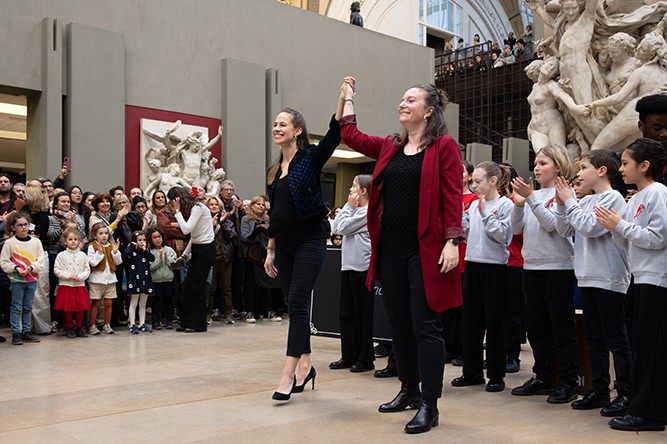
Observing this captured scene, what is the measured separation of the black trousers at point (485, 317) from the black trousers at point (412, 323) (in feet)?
3.08

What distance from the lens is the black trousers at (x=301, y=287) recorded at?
420cm

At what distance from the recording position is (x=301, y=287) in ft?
13.8

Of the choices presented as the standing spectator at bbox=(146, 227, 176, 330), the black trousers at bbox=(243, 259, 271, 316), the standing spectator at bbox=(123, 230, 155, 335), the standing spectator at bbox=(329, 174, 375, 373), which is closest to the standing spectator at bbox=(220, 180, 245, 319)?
the black trousers at bbox=(243, 259, 271, 316)

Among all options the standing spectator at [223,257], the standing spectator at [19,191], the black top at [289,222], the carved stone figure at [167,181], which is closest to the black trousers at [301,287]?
the black top at [289,222]

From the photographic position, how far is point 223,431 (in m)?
3.46

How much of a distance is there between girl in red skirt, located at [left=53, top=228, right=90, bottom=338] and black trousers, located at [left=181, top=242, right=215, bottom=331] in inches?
41.7

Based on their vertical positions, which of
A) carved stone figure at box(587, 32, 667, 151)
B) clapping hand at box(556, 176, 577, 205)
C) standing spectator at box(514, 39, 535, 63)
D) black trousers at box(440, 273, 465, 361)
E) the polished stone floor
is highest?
standing spectator at box(514, 39, 535, 63)

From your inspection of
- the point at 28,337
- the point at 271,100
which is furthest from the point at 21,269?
the point at 271,100

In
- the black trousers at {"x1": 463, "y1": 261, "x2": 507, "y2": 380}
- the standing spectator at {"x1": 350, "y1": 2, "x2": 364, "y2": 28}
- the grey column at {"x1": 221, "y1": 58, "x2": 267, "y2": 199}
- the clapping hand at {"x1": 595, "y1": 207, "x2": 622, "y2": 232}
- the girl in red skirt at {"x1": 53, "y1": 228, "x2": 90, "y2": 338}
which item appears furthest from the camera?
the standing spectator at {"x1": 350, "y1": 2, "x2": 364, "y2": 28}

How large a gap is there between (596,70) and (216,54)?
813cm

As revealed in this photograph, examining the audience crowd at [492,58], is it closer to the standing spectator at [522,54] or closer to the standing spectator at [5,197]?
the standing spectator at [522,54]

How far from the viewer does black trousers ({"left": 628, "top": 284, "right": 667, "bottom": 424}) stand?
3525 mm

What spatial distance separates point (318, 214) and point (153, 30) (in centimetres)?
1106

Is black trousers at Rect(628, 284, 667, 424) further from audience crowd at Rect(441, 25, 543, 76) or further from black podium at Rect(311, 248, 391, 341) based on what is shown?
audience crowd at Rect(441, 25, 543, 76)
